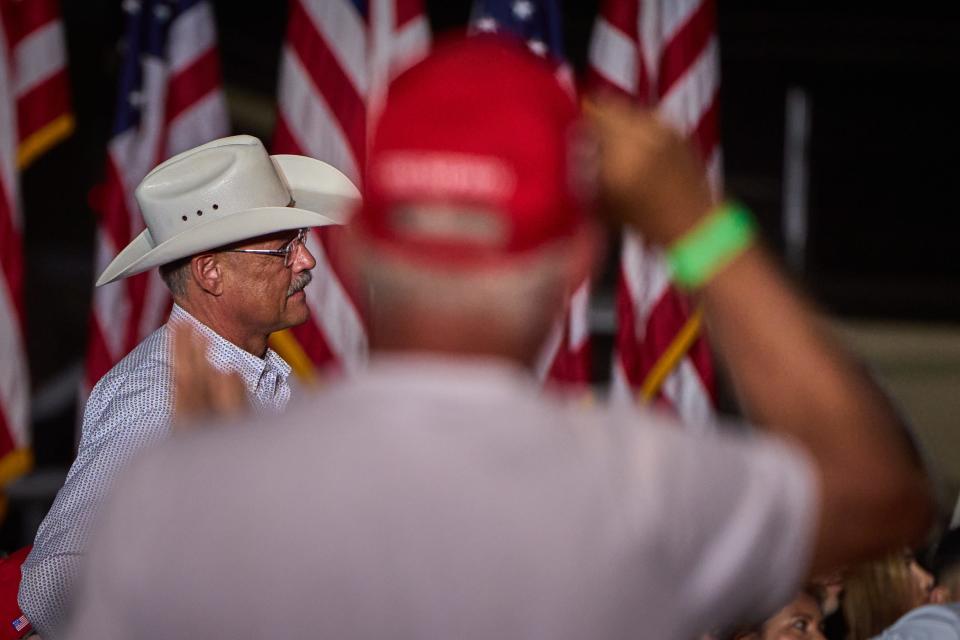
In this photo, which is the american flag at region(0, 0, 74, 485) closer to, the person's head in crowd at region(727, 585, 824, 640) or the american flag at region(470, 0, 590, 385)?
the american flag at region(470, 0, 590, 385)

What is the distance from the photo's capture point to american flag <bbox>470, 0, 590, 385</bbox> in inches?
200

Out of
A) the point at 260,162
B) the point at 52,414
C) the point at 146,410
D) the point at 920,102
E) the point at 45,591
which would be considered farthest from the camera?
the point at 920,102

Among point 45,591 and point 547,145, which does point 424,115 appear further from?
point 45,591

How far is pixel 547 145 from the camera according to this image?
1.14m

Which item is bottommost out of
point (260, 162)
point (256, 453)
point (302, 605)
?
point (260, 162)

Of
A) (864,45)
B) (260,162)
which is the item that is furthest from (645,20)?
(864,45)

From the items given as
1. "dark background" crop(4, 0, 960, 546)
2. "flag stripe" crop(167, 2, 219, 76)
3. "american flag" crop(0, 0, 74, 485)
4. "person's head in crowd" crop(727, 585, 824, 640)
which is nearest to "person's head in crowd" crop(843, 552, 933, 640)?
"person's head in crowd" crop(727, 585, 824, 640)

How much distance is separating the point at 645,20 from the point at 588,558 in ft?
14.5

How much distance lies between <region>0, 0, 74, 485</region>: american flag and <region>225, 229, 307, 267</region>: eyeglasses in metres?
2.19

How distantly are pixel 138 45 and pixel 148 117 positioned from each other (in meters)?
0.29

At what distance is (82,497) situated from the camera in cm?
252

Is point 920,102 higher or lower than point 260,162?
lower

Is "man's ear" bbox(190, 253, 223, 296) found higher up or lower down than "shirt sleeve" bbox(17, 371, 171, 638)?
higher up

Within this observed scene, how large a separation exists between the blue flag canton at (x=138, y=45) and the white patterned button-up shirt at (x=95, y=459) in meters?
2.57
